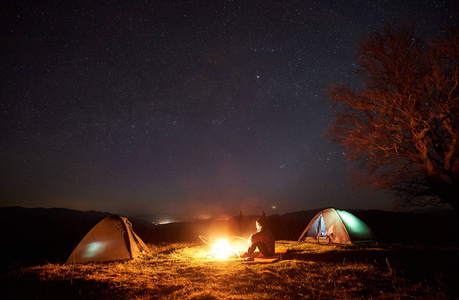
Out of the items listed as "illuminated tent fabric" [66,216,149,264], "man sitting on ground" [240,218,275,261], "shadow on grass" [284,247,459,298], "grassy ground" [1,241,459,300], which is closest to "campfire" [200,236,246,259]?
"man sitting on ground" [240,218,275,261]

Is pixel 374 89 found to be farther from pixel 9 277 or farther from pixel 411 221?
pixel 411 221

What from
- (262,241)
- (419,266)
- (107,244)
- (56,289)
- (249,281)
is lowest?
(419,266)

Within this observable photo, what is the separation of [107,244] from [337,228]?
11597mm

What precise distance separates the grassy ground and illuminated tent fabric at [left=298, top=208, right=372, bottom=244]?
178 inches

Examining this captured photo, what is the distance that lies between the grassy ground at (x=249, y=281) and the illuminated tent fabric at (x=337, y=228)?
14.8 feet

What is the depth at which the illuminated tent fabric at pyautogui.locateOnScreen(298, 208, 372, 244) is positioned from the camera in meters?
13.0

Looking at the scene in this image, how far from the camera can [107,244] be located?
10148 millimetres

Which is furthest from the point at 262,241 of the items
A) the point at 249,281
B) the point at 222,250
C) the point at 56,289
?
the point at 56,289

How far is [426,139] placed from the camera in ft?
36.8

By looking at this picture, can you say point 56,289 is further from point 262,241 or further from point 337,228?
point 337,228

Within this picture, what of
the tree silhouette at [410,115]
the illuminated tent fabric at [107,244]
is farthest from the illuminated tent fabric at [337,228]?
the illuminated tent fabric at [107,244]

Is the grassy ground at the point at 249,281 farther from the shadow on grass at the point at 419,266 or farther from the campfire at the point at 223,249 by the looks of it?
the campfire at the point at 223,249

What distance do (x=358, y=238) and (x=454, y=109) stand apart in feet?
24.3

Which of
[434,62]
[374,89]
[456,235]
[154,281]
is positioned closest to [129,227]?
[154,281]
